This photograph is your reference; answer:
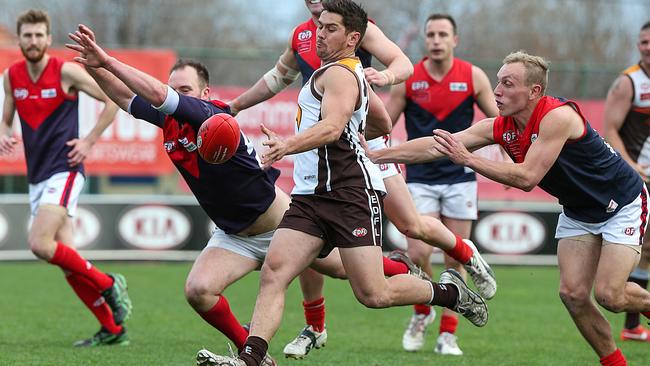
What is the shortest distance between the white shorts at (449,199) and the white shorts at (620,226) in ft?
7.46

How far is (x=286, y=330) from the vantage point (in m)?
9.50

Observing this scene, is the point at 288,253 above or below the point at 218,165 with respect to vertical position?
below

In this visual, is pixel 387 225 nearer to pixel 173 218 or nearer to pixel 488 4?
pixel 173 218

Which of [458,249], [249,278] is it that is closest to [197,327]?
[458,249]

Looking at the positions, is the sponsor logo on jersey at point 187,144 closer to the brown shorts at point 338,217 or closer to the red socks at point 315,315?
the brown shorts at point 338,217

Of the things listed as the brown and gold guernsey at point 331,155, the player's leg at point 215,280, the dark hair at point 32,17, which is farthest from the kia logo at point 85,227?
the brown and gold guernsey at point 331,155

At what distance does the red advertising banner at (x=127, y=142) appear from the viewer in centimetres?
1692

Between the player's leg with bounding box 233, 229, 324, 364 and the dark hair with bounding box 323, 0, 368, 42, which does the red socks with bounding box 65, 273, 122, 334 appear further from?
the dark hair with bounding box 323, 0, 368, 42

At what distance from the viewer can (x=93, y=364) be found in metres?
7.30

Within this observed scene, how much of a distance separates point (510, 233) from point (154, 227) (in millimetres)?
5533

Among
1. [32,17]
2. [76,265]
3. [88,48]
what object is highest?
[32,17]

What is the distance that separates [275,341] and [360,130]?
302 centimetres

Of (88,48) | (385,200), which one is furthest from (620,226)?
(88,48)

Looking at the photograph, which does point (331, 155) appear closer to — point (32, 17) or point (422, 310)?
point (422, 310)
